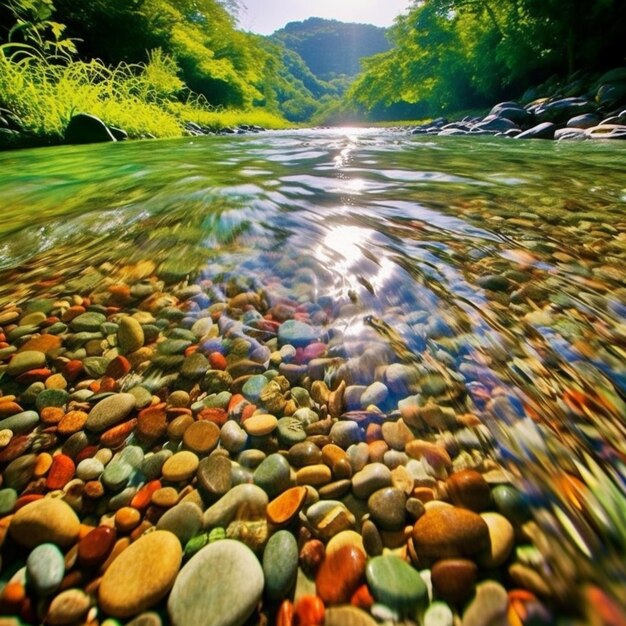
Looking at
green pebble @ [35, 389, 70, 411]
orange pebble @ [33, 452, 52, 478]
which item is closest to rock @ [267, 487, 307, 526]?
orange pebble @ [33, 452, 52, 478]

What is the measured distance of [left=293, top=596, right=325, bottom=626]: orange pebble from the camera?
0.61 metres

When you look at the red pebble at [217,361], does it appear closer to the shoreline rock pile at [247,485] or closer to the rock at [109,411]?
the shoreline rock pile at [247,485]

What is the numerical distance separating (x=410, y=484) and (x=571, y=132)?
8616mm

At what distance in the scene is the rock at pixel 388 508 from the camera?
28.6 inches

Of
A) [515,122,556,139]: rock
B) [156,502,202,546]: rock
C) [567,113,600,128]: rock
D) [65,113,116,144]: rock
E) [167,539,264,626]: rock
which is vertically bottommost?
[515,122,556,139]: rock

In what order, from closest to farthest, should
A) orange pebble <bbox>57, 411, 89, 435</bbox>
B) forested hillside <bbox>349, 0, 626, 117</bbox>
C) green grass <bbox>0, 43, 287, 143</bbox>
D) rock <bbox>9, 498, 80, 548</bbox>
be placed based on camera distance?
1. rock <bbox>9, 498, 80, 548</bbox>
2. orange pebble <bbox>57, 411, 89, 435</bbox>
3. green grass <bbox>0, 43, 287, 143</bbox>
4. forested hillside <bbox>349, 0, 626, 117</bbox>

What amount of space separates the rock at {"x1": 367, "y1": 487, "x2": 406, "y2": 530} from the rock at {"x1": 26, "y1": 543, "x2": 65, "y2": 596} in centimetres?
60

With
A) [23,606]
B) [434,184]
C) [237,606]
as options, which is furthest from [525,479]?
→ [434,184]

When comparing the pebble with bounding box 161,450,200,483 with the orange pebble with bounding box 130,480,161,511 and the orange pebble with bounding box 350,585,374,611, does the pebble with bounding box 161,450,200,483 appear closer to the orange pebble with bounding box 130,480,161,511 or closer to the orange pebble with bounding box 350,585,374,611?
the orange pebble with bounding box 130,480,161,511

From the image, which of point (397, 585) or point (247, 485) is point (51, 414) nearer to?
point (247, 485)

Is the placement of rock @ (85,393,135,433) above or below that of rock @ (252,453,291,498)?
above

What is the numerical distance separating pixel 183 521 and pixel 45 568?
240 millimetres

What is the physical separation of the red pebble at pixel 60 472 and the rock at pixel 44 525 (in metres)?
0.07

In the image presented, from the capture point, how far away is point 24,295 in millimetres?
1437
